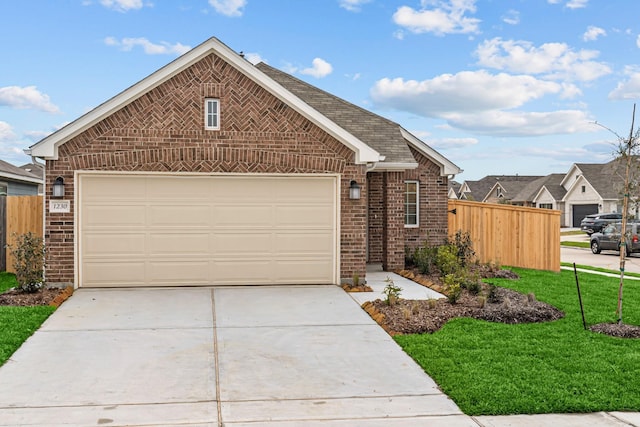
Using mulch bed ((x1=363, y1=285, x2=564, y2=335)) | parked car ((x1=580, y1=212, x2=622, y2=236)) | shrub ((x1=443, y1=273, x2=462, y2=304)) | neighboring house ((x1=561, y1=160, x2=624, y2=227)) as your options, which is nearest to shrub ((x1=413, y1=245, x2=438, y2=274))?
mulch bed ((x1=363, y1=285, x2=564, y2=335))

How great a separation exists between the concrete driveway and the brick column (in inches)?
200

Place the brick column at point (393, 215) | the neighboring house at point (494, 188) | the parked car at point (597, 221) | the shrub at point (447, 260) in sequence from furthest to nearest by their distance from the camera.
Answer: the neighboring house at point (494, 188), the parked car at point (597, 221), the brick column at point (393, 215), the shrub at point (447, 260)

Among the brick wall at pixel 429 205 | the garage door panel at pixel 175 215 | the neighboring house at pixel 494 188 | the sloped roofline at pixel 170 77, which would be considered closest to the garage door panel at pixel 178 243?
the garage door panel at pixel 175 215

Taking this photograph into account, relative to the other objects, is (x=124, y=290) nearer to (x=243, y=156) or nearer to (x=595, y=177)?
(x=243, y=156)

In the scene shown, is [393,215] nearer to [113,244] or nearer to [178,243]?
[178,243]

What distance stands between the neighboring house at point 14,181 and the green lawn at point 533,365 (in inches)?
732

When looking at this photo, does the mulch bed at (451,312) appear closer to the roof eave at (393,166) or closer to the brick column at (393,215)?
the brick column at (393,215)

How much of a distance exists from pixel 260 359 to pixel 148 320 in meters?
3.00

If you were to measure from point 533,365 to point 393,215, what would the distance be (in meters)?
8.72

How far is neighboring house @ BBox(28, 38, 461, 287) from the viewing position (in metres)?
12.7

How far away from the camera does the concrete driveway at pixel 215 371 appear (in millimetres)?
6059

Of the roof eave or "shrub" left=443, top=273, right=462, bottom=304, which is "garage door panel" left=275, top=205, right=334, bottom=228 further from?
"shrub" left=443, top=273, right=462, bottom=304

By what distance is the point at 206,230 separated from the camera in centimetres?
1323

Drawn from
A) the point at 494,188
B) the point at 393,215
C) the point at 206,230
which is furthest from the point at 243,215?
the point at 494,188
